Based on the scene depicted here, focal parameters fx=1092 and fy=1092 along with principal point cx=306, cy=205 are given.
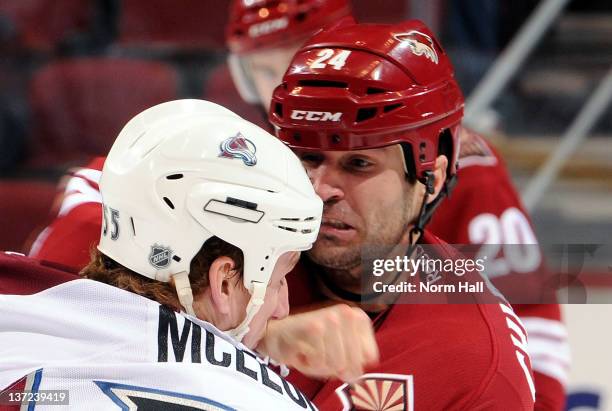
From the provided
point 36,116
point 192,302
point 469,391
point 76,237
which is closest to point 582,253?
point 469,391

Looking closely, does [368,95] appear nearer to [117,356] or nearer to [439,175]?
[439,175]

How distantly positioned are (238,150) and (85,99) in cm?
241

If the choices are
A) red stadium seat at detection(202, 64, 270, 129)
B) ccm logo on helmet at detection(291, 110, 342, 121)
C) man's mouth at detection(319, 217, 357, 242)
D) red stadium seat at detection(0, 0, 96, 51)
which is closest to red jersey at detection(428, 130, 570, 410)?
man's mouth at detection(319, 217, 357, 242)

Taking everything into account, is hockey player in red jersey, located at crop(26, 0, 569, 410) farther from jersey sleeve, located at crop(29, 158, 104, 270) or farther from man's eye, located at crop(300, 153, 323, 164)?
man's eye, located at crop(300, 153, 323, 164)

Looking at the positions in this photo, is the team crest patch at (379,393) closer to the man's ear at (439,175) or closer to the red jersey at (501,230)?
the man's ear at (439,175)

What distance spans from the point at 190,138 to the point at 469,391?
0.48 metres

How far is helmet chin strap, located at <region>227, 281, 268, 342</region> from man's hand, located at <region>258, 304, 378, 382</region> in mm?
67

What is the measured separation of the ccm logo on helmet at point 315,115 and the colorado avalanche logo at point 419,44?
148mm

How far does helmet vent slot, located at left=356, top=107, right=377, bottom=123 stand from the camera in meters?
1.33

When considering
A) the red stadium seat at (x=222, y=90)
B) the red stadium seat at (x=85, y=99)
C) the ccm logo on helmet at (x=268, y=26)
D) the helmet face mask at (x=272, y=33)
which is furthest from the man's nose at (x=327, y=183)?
the red stadium seat at (x=85, y=99)

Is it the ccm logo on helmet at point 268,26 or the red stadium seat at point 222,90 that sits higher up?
the ccm logo on helmet at point 268,26

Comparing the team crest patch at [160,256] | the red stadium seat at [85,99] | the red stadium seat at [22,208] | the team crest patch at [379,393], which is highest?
the team crest patch at [160,256]

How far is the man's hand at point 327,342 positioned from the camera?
3.94ft

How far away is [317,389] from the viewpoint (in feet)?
4.54
